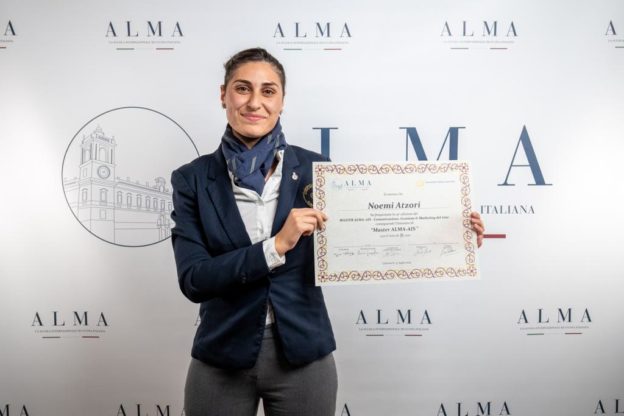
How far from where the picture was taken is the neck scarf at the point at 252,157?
3.60ft

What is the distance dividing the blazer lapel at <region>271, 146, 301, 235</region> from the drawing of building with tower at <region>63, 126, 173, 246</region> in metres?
0.82

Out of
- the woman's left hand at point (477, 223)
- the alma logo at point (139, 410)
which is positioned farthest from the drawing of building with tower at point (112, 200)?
the woman's left hand at point (477, 223)

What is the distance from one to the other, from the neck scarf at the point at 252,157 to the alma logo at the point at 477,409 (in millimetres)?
1378

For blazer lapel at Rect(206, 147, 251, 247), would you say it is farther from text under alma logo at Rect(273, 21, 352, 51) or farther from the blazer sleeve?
text under alma logo at Rect(273, 21, 352, 51)

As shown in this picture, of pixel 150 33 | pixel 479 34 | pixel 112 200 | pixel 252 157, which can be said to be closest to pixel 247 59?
pixel 252 157

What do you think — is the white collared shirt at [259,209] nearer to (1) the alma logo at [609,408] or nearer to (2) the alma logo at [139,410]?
(2) the alma logo at [139,410]

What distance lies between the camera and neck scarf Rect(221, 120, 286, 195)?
1098 millimetres

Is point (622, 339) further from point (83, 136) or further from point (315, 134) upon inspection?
point (83, 136)

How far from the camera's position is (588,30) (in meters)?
1.79

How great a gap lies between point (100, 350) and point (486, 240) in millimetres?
1664

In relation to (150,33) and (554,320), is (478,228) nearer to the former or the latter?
(554,320)

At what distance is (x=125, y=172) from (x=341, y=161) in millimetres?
872

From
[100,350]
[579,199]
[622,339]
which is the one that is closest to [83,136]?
[100,350]

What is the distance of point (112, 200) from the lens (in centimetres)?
178
